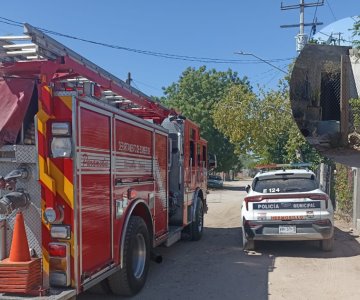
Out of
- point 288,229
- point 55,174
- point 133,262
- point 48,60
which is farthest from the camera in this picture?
point 288,229

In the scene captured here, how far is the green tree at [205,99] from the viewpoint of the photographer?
39.1 meters

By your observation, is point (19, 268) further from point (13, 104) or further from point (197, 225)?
point (197, 225)

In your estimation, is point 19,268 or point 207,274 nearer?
point 19,268

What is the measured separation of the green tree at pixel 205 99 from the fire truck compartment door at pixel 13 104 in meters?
34.1

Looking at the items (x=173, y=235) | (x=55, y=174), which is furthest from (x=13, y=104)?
(x=173, y=235)

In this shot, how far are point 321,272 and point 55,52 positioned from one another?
18.2 feet

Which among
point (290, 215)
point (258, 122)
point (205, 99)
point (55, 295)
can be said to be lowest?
point (55, 295)

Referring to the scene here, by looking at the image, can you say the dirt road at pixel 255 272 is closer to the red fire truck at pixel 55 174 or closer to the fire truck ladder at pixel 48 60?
the red fire truck at pixel 55 174

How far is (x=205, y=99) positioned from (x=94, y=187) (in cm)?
3582

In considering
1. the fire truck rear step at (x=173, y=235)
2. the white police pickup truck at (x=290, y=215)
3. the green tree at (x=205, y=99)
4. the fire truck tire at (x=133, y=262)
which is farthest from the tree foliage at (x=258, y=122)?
the fire truck tire at (x=133, y=262)

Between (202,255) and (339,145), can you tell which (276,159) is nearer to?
(202,255)

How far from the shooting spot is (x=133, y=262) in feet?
20.1

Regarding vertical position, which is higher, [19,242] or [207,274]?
[19,242]

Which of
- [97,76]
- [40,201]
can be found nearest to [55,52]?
[97,76]
